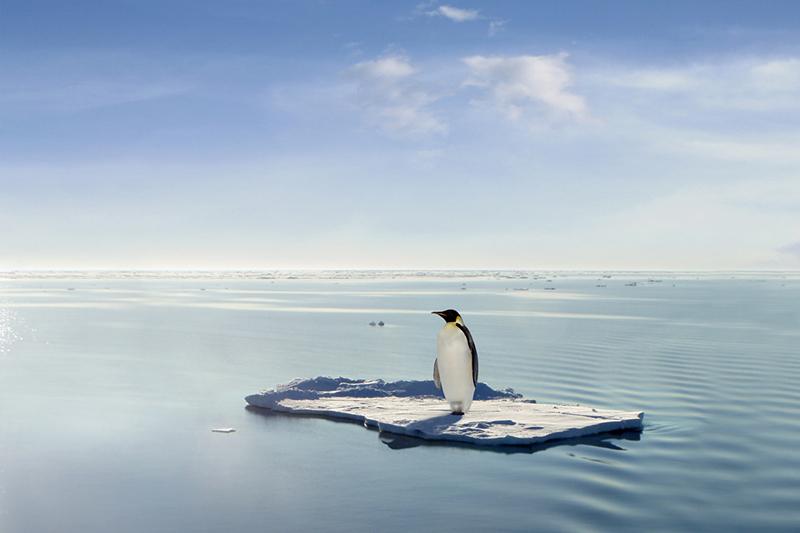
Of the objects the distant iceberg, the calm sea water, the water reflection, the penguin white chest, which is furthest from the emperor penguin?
the calm sea water

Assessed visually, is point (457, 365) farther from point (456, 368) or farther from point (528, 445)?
point (528, 445)

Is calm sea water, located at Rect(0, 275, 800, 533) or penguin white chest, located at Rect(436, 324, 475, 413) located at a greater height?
penguin white chest, located at Rect(436, 324, 475, 413)

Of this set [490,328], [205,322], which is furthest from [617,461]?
[205,322]

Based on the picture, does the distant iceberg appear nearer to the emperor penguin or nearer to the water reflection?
the water reflection

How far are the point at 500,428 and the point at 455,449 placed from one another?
91 centimetres

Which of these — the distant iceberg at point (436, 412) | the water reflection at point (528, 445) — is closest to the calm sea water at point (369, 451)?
the water reflection at point (528, 445)

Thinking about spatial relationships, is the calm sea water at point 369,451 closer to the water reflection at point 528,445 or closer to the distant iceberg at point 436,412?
the water reflection at point 528,445

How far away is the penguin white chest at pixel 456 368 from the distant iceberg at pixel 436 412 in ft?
0.91

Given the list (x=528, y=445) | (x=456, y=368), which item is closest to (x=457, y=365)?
(x=456, y=368)

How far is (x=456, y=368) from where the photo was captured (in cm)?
1348

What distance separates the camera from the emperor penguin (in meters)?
13.5

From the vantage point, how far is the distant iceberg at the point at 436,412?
1206 cm

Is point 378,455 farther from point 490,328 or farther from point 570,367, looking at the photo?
point 490,328

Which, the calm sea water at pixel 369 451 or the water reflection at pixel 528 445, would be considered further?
the water reflection at pixel 528 445
